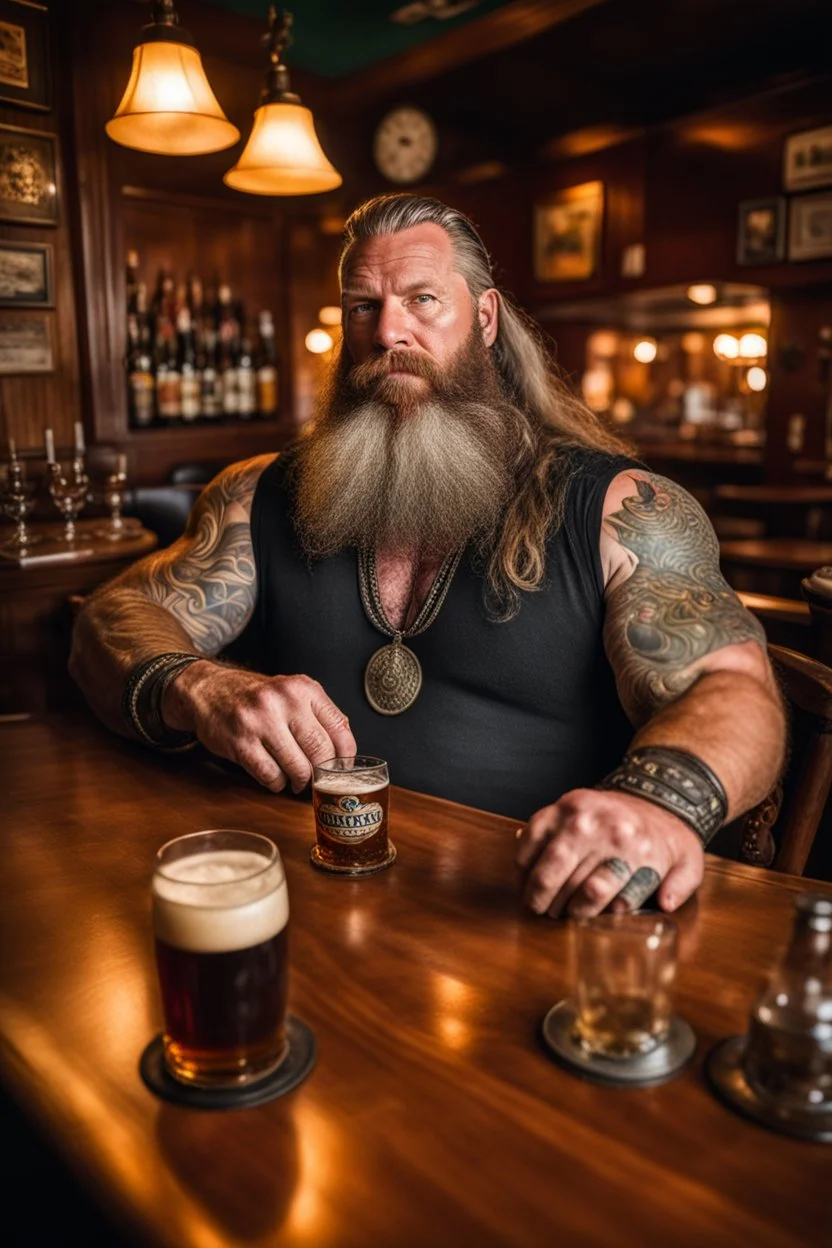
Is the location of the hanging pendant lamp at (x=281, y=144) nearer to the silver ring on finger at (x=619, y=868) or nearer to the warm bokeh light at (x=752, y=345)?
the silver ring on finger at (x=619, y=868)

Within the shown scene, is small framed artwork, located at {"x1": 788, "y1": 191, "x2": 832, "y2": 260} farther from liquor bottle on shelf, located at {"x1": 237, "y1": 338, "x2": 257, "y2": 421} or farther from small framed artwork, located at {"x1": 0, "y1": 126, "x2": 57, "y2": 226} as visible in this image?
small framed artwork, located at {"x1": 0, "y1": 126, "x2": 57, "y2": 226}

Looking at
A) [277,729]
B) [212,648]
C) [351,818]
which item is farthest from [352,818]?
[212,648]

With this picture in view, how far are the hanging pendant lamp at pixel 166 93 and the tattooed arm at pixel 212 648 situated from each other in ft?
3.89

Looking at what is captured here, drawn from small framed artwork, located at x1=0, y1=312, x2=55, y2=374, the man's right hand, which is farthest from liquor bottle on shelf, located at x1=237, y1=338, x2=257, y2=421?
the man's right hand

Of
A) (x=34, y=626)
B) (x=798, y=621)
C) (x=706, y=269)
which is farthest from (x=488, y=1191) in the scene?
(x=706, y=269)

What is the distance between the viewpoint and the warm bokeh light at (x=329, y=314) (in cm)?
743

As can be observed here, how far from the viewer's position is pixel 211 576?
2.02 m

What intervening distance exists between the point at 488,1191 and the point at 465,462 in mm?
1434

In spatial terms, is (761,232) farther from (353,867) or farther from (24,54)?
(353,867)

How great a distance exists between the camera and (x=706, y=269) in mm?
6625

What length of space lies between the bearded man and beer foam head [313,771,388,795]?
153 mm

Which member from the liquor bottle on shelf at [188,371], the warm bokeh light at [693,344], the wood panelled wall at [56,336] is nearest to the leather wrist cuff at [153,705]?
the wood panelled wall at [56,336]

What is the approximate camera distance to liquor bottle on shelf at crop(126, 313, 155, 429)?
5543 mm

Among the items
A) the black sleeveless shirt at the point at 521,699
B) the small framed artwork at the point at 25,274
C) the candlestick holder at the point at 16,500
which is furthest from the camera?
the small framed artwork at the point at 25,274
